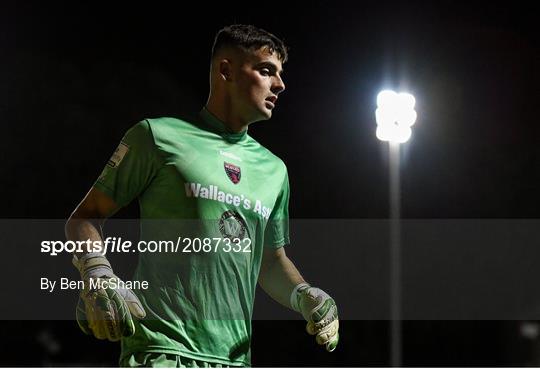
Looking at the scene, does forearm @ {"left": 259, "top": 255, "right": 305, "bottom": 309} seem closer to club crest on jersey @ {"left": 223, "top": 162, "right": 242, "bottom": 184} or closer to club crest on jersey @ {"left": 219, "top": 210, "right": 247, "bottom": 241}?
club crest on jersey @ {"left": 219, "top": 210, "right": 247, "bottom": 241}

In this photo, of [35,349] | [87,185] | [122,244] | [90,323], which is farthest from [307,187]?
[35,349]

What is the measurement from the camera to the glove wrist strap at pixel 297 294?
470 cm

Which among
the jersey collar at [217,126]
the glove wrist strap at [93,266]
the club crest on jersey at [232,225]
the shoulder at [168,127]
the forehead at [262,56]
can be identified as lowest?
the glove wrist strap at [93,266]

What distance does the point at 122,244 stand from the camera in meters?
4.67

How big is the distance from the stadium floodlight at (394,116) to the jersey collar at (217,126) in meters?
3.51

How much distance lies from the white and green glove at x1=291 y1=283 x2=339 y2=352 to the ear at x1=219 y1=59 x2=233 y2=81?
4.19 feet

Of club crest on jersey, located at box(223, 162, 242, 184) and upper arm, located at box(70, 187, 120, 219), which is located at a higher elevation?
club crest on jersey, located at box(223, 162, 242, 184)

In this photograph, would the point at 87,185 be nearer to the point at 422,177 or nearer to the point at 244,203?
the point at 244,203

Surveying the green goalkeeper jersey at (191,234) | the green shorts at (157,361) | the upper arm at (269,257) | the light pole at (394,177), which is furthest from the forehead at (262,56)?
the light pole at (394,177)

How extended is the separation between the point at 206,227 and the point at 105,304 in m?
0.71

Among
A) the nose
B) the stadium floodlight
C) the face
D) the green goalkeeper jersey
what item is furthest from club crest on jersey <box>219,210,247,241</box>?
the stadium floodlight

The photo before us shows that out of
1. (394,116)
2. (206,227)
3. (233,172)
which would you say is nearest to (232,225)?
(206,227)

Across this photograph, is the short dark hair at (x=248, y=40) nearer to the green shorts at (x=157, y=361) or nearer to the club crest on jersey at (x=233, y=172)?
the club crest on jersey at (x=233, y=172)

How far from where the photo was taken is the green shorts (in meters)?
→ 4.00
